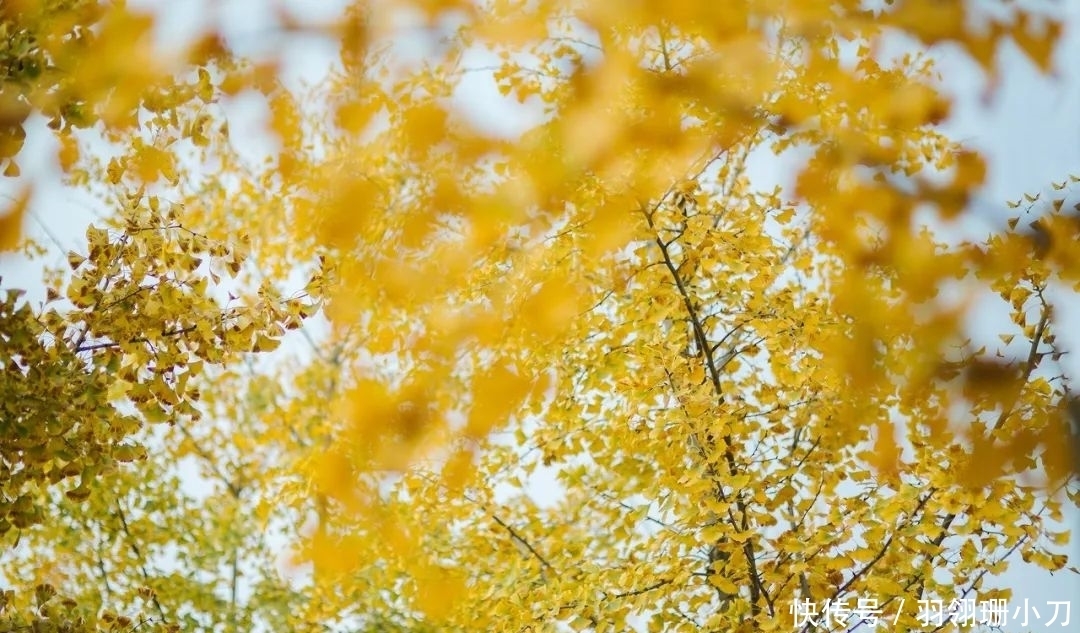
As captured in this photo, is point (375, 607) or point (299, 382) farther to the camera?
point (299, 382)

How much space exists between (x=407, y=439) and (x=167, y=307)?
35.9 inches

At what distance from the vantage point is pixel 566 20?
5.28 meters

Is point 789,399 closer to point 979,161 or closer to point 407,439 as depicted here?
point 407,439

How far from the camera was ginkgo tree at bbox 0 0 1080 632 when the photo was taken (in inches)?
92.0

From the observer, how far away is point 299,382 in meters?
7.62

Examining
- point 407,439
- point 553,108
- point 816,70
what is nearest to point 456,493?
point 407,439

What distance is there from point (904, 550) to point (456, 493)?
192 cm

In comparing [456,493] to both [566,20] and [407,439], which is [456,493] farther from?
[566,20]

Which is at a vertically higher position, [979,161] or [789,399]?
[789,399]

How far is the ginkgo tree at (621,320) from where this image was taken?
234 cm

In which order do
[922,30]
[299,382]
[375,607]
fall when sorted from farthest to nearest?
[299,382]
[375,607]
[922,30]

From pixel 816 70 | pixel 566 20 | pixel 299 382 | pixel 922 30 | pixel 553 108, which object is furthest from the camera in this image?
pixel 299 382

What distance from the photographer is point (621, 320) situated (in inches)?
177

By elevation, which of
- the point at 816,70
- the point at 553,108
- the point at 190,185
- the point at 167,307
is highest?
the point at 190,185
